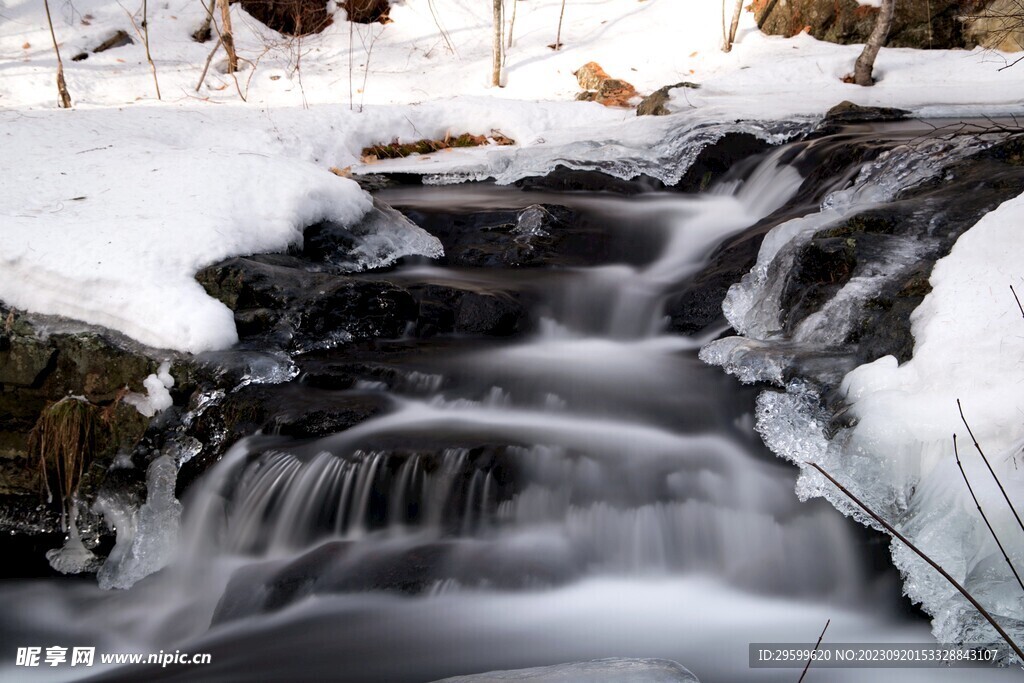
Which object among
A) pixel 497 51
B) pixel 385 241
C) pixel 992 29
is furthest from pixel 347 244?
pixel 992 29

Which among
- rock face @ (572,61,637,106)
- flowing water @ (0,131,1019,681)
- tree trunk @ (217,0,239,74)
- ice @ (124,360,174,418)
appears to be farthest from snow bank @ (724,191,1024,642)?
tree trunk @ (217,0,239,74)

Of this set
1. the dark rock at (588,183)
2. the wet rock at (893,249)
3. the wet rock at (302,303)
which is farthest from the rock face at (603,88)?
the wet rock at (302,303)

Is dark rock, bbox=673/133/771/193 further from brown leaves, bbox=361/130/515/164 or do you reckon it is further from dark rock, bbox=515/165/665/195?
brown leaves, bbox=361/130/515/164

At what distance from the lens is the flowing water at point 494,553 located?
2924mm

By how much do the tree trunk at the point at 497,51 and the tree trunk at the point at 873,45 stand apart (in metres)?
4.65

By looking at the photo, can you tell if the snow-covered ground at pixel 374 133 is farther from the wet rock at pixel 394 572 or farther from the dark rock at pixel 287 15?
the wet rock at pixel 394 572

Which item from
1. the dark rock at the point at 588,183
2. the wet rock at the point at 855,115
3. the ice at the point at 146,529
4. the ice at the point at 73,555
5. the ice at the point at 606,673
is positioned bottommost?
the ice at the point at 73,555

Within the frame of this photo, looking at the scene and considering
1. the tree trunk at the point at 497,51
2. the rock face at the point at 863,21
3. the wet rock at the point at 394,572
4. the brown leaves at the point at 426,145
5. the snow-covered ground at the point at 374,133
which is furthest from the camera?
the tree trunk at the point at 497,51

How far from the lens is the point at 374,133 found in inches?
340

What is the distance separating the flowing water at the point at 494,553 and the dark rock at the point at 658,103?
5.61m

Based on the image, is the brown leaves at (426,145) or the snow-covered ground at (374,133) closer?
the snow-covered ground at (374,133)

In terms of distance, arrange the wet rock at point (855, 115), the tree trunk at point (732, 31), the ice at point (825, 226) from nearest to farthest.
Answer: the ice at point (825, 226) → the wet rock at point (855, 115) → the tree trunk at point (732, 31)

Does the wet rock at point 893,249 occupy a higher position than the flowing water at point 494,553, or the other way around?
the wet rock at point 893,249

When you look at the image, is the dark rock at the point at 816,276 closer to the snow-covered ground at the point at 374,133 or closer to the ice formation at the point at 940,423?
the ice formation at the point at 940,423
